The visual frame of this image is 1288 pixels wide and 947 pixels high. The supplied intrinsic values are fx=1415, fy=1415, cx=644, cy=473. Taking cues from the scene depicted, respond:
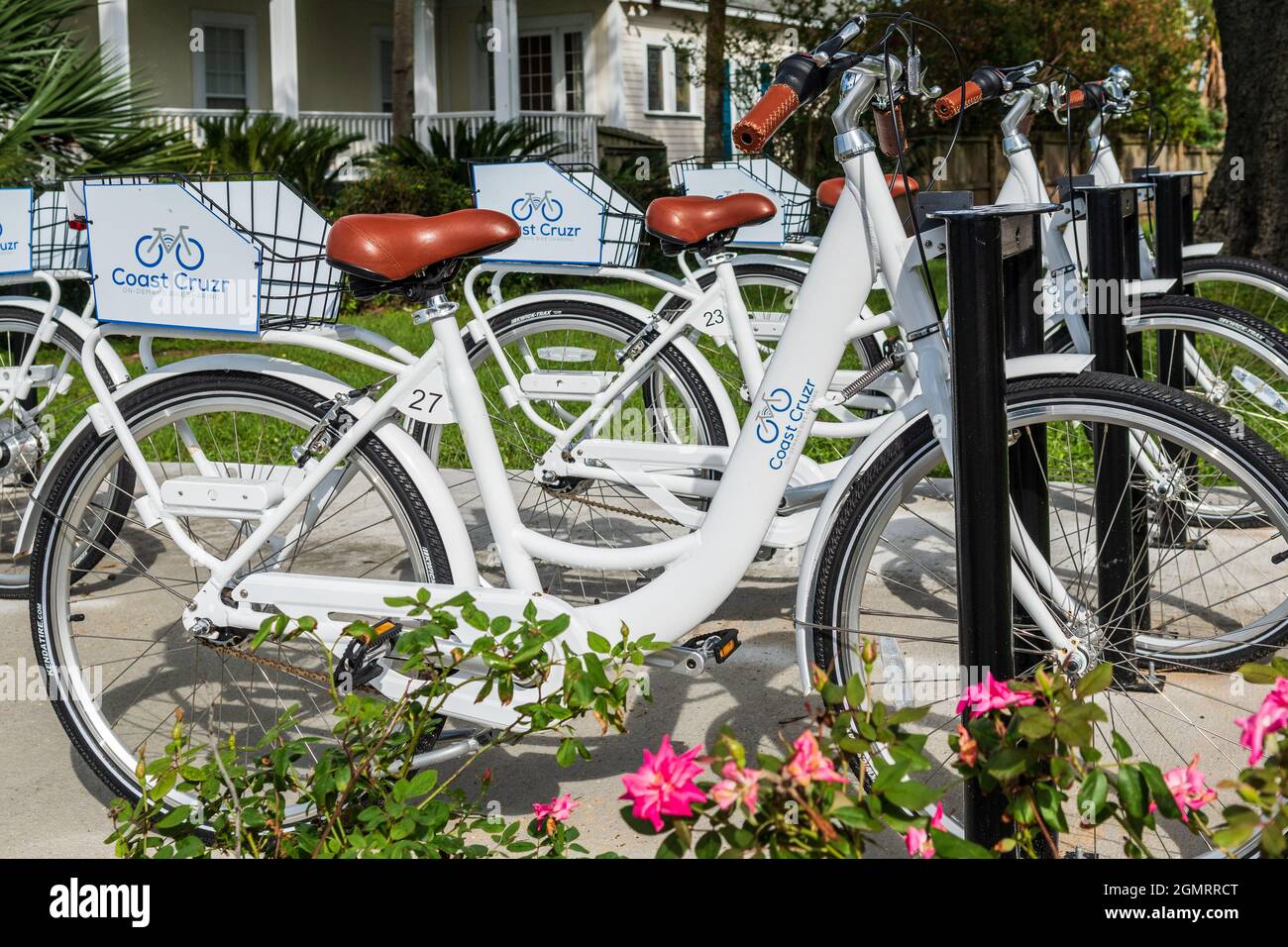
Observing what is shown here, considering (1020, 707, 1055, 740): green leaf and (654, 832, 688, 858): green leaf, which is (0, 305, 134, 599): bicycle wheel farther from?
(1020, 707, 1055, 740): green leaf

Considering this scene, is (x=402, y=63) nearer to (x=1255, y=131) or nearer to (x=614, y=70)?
(x=614, y=70)

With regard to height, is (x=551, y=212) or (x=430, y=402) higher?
(x=551, y=212)

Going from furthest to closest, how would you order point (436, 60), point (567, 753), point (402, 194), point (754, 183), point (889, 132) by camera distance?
point (436, 60) → point (402, 194) → point (754, 183) → point (889, 132) → point (567, 753)

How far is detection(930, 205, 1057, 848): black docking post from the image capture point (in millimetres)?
2338

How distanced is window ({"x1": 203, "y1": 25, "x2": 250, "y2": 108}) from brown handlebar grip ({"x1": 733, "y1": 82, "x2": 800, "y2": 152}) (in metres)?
19.9

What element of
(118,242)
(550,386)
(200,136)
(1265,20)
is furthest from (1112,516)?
(200,136)

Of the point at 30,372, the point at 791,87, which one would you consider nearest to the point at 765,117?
the point at 791,87

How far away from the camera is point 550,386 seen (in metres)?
4.50

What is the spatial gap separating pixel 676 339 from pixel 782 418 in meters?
1.56

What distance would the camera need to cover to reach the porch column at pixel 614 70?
23156 mm

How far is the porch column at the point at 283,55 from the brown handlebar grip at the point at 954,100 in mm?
17016

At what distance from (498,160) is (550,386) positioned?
783 mm

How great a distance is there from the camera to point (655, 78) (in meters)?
25.2
